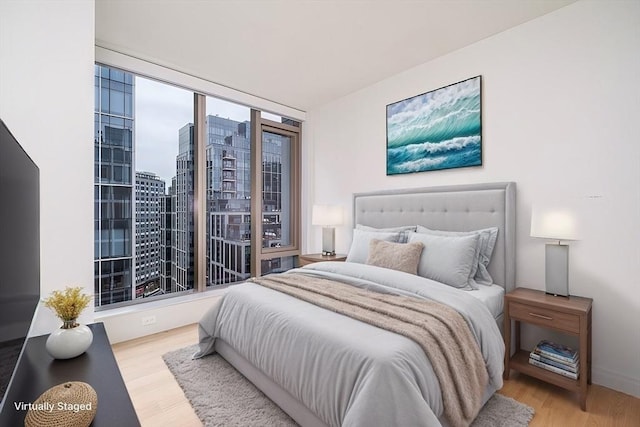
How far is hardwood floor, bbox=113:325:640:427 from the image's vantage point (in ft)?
5.59

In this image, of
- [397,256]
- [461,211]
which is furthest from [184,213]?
[461,211]

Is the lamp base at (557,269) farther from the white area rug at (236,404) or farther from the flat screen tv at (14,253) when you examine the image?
the flat screen tv at (14,253)

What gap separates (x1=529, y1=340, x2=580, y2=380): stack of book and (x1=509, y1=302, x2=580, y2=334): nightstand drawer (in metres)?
0.22

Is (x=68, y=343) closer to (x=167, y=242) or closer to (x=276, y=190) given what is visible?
(x=167, y=242)

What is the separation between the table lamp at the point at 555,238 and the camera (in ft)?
6.64

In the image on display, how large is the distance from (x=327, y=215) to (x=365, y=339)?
242cm

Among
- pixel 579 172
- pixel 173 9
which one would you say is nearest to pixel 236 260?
pixel 173 9

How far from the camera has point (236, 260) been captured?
12.9 ft

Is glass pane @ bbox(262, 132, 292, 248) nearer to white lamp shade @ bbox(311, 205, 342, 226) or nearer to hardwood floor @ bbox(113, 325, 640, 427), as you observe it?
white lamp shade @ bbox(311, 205, 342, 226)

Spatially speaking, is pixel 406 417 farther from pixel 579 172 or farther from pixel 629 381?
pixel 579 172

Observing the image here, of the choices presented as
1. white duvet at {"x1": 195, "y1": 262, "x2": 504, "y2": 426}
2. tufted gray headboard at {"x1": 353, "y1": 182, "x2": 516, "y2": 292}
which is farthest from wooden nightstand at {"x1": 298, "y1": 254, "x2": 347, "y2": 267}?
white duvet at {"x1": 195, "y1": 262, "x2": 504, "y2": 426}

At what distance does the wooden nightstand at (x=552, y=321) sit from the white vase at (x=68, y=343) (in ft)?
8.30

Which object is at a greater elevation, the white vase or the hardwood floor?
the white vase

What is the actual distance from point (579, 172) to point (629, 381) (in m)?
A: 1.43
